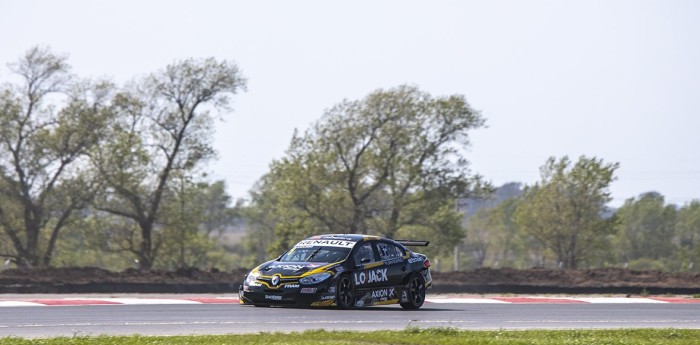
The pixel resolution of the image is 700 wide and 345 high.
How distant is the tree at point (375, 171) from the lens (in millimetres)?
55594

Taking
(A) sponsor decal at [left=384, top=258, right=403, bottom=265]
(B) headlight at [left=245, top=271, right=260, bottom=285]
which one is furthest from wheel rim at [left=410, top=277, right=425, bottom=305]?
(B) headlight at [left=245, top=271, right=260, bottom=285]

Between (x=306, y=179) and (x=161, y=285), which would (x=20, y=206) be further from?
(x=161, y=285)

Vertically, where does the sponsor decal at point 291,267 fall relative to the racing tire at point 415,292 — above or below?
above

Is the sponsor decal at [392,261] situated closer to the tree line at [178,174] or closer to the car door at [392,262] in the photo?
the car door at [392,262]

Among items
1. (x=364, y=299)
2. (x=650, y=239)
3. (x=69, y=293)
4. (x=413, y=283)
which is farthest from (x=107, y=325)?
(x=650, y=239)

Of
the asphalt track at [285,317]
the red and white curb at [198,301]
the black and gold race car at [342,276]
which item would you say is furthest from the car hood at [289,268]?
the red and white curb at [198,301]

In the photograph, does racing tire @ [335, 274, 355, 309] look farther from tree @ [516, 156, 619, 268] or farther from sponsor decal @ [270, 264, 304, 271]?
tree @ [516, 156, 619, 268]

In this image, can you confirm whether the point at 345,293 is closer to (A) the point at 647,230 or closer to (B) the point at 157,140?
(B) the point at 157,140

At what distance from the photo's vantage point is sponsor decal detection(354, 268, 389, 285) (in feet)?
71.1

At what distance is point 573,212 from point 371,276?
46.4 meters

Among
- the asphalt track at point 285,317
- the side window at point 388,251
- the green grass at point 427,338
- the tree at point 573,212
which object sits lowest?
the green grass at point 427,338

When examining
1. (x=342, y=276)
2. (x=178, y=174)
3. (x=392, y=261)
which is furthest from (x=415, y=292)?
(x=178, y=174)

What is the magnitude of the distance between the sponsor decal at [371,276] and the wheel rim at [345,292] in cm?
22

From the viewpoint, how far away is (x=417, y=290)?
2305cm
